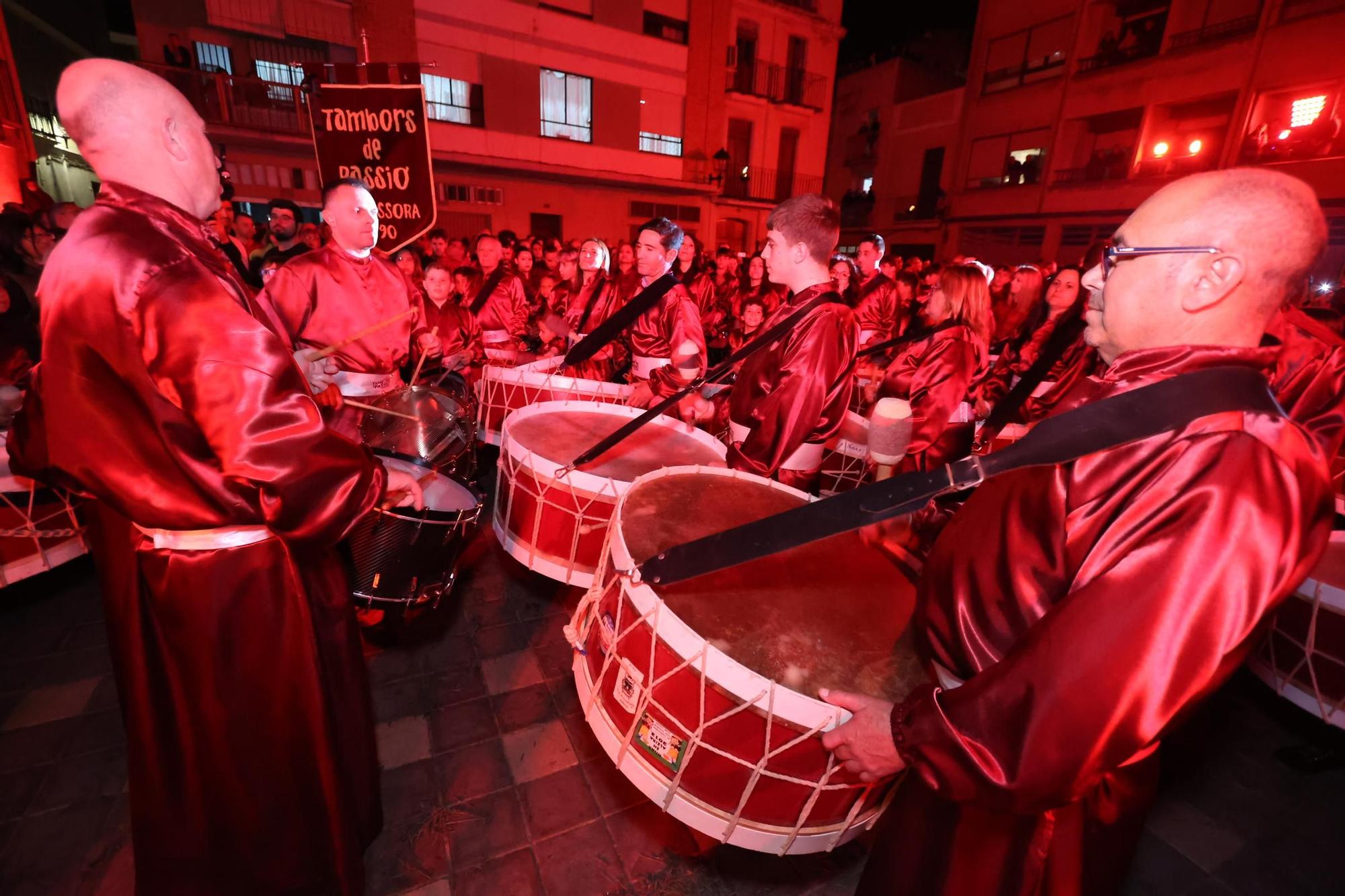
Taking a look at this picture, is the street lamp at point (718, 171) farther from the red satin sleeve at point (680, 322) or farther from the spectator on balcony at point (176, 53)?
the red satin sleeve at point (680, 322)

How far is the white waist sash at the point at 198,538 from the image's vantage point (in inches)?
57.5

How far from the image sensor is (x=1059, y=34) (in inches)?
728

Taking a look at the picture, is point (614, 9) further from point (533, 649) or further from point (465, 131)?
point (533, 649)

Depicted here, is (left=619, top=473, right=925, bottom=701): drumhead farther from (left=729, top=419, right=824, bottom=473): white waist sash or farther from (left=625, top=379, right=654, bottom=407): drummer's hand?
(left=625, top=379, right=654, bottom=407): drummer's hand

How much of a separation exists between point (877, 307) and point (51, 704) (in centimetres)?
886

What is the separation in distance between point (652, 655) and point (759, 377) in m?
1.76

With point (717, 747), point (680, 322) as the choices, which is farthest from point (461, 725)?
point (680, 322)

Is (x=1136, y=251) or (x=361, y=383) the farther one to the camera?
(x=361, y=383)

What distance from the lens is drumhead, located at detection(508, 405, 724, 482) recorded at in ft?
9.15

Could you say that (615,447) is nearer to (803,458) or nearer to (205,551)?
(803,458)

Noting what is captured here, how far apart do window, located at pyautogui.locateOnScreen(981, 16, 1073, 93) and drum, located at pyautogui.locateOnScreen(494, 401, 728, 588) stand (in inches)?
915

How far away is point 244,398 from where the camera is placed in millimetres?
1317

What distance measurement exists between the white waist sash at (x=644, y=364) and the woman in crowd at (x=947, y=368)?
1975mm

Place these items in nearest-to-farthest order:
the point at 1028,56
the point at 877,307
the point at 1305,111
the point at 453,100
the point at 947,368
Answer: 1. the point at 947,368
2. the point at 877,307
3. the point at 1305,111
4. the point at 453,100
5. the point at 1028,56
